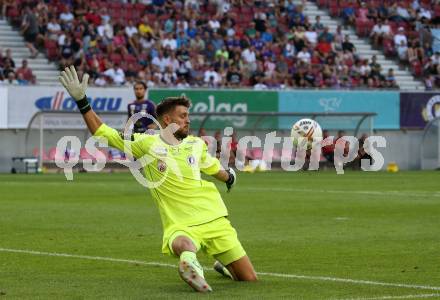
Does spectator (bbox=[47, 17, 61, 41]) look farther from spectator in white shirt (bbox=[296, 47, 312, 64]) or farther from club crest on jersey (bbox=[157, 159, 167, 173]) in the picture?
club crest on jersey (bbox=[157, 159, 167, 173])

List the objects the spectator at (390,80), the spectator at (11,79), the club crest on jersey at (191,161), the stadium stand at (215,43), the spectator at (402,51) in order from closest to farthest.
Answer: the club crest on jersey at (191,161) → the spectator at (11,79) → the stadium stand at (215,43) → the spectator at (390,80) → the spectator at (402,51)

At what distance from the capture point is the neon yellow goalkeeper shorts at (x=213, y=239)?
10609 millimetres

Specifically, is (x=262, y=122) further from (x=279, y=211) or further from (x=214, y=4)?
(x=279, y=211)

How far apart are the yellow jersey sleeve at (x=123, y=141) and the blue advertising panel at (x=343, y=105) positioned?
100ft

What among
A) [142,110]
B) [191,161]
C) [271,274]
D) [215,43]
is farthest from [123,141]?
[215,43]

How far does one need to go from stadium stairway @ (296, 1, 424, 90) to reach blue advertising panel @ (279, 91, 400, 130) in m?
3.82

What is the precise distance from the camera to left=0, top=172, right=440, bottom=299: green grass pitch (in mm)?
10367

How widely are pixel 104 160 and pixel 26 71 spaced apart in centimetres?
409

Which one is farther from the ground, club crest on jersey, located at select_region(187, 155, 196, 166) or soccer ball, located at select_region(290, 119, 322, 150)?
club crest on jersey, located at select_region(187, 155, 196, 166)

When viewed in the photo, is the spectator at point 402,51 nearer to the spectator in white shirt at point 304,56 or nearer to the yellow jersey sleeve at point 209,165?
the spectator in white shirt at point 304,56

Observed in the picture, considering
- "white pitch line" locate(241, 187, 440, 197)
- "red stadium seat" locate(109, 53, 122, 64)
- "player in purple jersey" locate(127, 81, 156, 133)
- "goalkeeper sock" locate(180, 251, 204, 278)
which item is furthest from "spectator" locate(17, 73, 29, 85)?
"goalkeeper sock" locate(180, 251, 204, 278)

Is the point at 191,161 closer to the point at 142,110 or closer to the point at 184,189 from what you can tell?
the point at 184,189

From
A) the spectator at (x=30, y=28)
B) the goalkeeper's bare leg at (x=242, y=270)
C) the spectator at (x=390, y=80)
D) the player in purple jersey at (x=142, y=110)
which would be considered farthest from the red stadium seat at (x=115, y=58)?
the goalkeeper's bare leg at (x=242, y=270)

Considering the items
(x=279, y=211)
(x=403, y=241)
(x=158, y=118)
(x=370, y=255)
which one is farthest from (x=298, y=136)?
(x=158, y=118)
